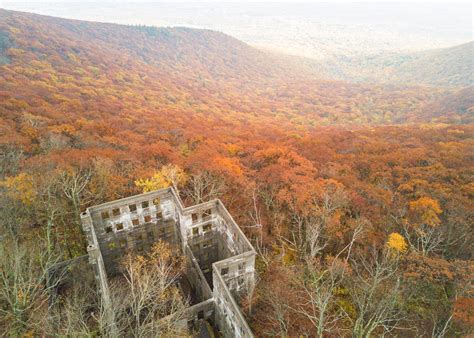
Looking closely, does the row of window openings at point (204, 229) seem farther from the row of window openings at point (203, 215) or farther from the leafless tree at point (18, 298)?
the leafless tree at point (18, 298)

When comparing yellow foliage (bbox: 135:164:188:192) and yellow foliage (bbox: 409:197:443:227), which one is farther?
yellow foliage (bbox: 135:164:188:192)

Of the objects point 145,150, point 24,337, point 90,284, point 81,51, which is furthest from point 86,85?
point 24,337

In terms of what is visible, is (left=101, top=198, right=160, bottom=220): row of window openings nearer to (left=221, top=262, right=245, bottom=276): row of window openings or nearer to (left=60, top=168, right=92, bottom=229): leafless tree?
(left=60, top=168, right=92, bottom=229): leafless tree

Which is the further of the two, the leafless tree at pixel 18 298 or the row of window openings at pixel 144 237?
the row of window openings at pixel 144 237

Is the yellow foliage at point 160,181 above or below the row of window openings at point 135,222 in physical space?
above

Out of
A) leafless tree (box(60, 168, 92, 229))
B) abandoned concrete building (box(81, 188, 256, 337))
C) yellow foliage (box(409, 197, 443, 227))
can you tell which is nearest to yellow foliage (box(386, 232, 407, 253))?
yellow foliage (box(409, 197, 443, 227))

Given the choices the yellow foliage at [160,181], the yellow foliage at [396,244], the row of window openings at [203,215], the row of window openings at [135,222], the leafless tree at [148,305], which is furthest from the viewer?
the yellow foliage at [160,181]

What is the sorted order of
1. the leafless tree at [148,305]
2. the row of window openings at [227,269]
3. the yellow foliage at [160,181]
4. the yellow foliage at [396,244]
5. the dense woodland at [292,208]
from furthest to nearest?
the yellow foliage at [160,181] < the yellow foliage at [396,244] < the row of window openings at [227,269] < the dense woodland at [292,208] < the leafless tree at [148,305]

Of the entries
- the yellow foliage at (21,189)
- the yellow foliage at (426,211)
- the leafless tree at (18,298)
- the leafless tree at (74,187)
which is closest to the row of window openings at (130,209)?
the leafless tree at (74,187)
